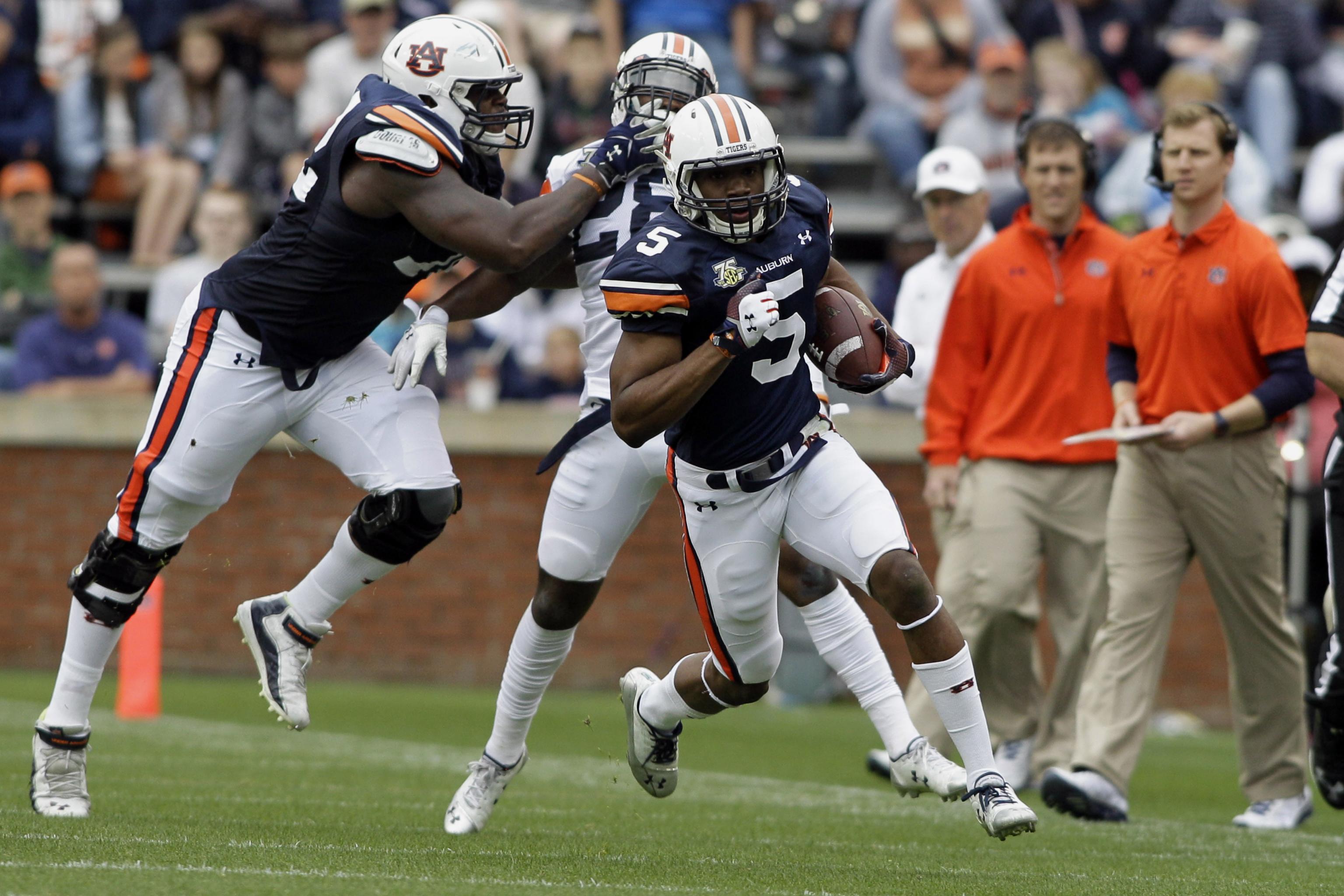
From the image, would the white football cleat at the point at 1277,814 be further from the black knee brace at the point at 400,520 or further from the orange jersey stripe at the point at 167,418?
the orange jersey stripe at the point at 167,418

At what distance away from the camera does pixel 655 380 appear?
470 centimetres

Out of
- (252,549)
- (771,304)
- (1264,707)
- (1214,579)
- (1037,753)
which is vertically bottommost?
(252,549)

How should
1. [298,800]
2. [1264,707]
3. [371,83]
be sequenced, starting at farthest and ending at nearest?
1. [1264,707]
2. [298,800]
3. [371,83]

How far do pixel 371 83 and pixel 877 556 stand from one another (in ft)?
6.74

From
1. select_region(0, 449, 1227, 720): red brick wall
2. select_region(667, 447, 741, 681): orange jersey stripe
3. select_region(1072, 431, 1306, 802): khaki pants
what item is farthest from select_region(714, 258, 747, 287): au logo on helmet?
select_region(0, 449, 1227, 720): red brick wall

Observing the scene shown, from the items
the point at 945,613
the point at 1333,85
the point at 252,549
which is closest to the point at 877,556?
the point at 945,613

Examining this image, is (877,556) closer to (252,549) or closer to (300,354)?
(300,354)

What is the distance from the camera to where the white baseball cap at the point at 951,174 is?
775 centimetres

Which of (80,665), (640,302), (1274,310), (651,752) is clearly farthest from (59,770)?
(1274,310)

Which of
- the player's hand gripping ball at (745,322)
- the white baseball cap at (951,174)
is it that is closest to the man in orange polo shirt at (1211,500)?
the white baseball cap at (951,174)

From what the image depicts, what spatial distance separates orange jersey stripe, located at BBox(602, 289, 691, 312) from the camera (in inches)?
185

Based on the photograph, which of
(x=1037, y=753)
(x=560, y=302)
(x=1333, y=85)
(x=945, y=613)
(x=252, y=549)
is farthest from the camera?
(x=1333, y=85)

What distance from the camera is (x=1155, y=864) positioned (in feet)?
16.8

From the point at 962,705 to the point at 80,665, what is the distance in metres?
2.64
